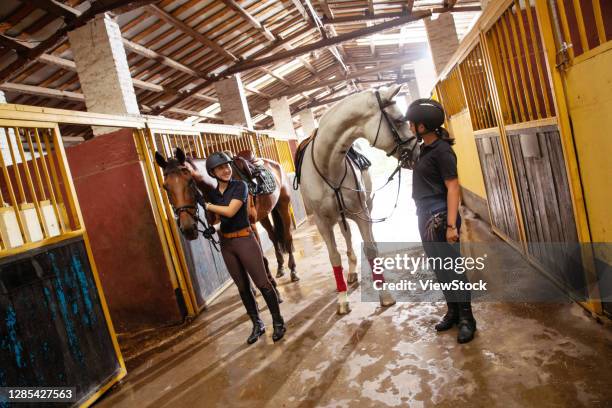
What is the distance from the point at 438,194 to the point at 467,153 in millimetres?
3457

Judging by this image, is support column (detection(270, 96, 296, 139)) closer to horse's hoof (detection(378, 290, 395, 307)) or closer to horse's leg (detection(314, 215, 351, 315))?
horse's leg (detection(314, 215, 351, 315))

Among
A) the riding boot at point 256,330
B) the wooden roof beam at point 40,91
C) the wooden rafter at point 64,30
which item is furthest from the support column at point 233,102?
the riding boot at point 256,330

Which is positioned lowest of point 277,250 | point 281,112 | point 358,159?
point 277,250

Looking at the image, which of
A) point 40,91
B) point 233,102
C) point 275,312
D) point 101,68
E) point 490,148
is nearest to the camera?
point 275,312

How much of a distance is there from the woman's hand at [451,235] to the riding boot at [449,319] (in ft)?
2.13

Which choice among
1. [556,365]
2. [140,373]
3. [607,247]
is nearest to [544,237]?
[607,247]

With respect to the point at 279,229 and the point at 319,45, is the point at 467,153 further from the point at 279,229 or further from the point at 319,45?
the point at 319,45

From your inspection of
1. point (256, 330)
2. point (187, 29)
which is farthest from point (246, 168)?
point (187, 29)

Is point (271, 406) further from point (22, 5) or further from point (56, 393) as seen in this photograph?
point (22, 5)

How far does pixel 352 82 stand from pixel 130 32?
55.2 ft

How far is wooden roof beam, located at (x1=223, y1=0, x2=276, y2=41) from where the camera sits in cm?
789

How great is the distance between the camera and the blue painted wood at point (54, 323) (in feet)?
8.08

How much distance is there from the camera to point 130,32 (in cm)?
734

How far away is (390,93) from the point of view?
2.98 meters
